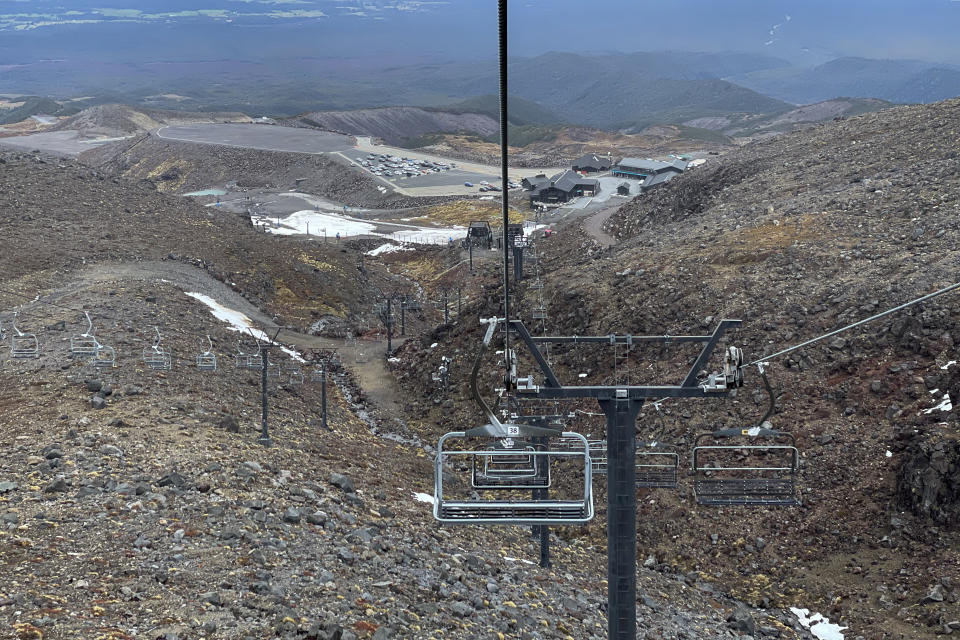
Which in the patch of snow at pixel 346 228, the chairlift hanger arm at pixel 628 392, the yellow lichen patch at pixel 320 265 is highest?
the chairlift hanger arm at pixel 628 392

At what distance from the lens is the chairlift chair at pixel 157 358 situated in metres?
30.8

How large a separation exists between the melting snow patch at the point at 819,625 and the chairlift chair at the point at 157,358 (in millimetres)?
22552

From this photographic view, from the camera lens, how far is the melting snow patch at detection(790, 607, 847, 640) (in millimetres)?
20452

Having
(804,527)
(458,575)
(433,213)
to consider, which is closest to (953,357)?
(804,527)

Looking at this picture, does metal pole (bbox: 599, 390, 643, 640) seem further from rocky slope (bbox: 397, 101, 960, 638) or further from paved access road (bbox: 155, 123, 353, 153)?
paved access road (bbox: 155, 123, 353, 153)

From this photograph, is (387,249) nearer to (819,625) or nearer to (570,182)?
(570,182)

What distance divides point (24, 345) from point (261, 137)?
463 ft

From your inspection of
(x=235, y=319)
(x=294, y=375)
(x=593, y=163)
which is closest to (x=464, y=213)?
(x=593, y=163)

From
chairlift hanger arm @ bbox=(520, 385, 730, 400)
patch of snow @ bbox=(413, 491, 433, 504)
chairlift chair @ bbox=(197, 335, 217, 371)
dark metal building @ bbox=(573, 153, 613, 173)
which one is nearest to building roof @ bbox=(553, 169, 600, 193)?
dark metal building @ bbox=(573, 153, 613, 173)

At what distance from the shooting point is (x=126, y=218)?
203 feet

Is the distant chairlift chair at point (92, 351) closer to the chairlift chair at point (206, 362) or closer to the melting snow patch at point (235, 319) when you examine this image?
the chairlift chair at point (206, 362)

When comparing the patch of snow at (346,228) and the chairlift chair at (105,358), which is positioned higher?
the chairlift chair at (105,358)

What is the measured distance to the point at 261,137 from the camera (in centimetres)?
16525

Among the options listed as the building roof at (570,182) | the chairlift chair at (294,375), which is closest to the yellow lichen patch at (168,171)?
the building roof at (570,182)
